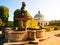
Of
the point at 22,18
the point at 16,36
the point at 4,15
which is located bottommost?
the point at 16,36

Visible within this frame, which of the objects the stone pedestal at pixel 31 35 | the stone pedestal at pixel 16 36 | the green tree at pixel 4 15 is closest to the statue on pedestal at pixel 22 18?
the stone pedestal at pixel 31 35

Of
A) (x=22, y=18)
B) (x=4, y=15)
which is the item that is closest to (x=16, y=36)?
(x=22, y=18)

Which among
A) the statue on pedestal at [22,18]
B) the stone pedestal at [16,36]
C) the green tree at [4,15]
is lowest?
the stone pedestal at [16,36]

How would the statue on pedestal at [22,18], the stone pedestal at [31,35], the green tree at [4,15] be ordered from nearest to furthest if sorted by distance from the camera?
the stone pedestal at [31,35]
the statue on pedestal at [22,18]
the green tree at [4,15]

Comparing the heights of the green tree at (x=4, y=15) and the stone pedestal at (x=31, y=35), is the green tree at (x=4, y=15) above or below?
above

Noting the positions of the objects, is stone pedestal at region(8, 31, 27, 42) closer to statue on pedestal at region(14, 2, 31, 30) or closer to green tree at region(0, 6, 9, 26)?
statue on pedestal at region(14, 2, 31, 30)

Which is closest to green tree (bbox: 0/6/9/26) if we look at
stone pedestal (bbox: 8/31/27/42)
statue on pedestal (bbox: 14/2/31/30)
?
statue on pedestal (bbox: 14/2/31/30)

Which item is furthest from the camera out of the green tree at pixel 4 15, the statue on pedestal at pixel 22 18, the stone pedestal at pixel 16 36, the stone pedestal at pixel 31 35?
the green tree at pixel 4 15

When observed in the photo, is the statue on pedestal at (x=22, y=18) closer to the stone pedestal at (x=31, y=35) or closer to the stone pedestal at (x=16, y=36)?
the stone pedestal at (x=31, y=35)

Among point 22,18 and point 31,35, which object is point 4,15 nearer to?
point 22,18

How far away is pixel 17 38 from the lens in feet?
37.2

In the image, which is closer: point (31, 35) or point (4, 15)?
point (31, 35)

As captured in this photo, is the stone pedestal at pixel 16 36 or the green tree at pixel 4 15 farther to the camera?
the green tree at pixel 4 15

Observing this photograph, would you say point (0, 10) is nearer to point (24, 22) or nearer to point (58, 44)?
point (24, 22)
